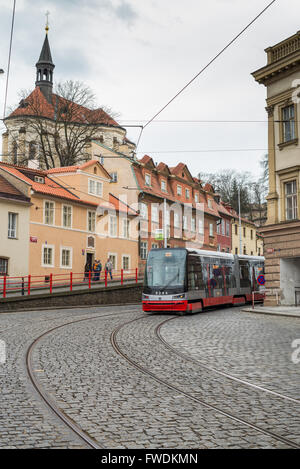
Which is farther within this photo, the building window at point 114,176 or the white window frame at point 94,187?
the building window at point 114,176

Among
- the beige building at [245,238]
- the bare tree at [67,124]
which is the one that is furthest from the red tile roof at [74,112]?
the beige building at [245,238]

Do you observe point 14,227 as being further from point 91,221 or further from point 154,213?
point 154,213

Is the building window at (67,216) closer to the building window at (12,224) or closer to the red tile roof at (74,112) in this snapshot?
the building window at (12,224)

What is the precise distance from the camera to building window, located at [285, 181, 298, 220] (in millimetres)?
27016

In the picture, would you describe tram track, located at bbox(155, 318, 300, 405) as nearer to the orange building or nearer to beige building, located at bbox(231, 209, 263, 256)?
the orange building

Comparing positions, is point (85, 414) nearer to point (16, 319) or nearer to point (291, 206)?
point (16, 319)

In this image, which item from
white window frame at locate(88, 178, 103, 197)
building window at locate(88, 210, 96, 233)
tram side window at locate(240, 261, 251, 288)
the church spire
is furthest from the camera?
the church spire

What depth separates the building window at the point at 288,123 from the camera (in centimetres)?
2723

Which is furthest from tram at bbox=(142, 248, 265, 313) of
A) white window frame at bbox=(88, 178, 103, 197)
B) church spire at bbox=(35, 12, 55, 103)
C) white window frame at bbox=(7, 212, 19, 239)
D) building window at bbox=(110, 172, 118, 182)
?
church spire at bbox=(35, 12, 55, 103)

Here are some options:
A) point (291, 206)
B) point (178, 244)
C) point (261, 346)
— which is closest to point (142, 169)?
point (178, 244)

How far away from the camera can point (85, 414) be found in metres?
A: 6.66

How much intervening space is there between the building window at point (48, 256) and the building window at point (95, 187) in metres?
7.32

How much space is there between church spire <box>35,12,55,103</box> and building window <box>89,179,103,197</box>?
121 feet

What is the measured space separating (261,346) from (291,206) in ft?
49.7
